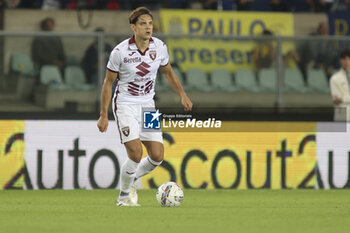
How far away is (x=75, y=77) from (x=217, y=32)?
3388mm

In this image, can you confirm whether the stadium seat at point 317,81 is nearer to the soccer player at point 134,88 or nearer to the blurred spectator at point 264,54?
the blurred spectator at point 264,54

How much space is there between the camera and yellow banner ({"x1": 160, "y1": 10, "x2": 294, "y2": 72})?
13.4m

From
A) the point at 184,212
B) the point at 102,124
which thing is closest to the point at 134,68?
the point at 102,124

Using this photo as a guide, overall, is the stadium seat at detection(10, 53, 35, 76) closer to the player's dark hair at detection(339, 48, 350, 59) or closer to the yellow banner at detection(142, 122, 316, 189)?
the yellow banner at detection(142, 122, 316, 189)

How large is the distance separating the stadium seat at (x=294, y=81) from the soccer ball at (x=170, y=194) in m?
4.48

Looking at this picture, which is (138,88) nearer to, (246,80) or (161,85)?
(161,85)

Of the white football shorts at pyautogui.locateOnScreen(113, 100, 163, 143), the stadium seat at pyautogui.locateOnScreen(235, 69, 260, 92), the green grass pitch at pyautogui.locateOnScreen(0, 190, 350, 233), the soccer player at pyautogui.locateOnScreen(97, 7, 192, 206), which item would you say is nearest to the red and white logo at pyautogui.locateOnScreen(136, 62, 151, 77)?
the soccer player at pyautogui.locateOnScreen(97, 7, 192, 206)

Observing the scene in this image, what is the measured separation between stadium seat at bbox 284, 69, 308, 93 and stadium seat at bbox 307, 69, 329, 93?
138 millimetres

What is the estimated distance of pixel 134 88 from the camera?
31.4 ft

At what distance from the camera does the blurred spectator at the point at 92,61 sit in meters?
12.8

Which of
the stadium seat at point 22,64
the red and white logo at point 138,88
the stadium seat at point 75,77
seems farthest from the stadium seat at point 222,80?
the red and white logo at point 138,88

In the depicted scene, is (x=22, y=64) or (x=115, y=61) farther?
(x=22, y=64)

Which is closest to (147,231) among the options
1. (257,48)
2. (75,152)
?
(75,152)

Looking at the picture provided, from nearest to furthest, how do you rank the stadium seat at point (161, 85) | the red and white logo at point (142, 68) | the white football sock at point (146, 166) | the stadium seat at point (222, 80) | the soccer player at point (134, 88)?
the soccer player at point (134, 88) < the red and white logo at point (142, 68) < the white football sock at point (146, 166) < the stadium seat at point (161, 85) < the stadium seat at point (222, 80)
